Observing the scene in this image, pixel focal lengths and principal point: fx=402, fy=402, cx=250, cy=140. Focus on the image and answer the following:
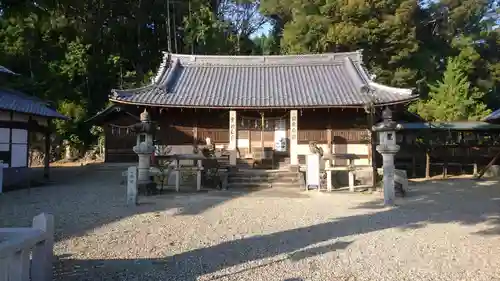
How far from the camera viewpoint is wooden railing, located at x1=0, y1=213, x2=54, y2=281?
336 cm

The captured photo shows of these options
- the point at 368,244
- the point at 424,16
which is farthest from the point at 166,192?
the point at 424,16

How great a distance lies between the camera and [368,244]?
660 centimetres

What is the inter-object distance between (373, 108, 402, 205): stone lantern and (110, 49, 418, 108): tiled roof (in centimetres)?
546

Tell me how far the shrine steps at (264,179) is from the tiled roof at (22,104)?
26.5ft

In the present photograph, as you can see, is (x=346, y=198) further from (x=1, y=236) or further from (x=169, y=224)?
(x=1, y=236)

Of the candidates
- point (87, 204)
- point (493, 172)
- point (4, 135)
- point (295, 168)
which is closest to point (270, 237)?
point (87, 204)

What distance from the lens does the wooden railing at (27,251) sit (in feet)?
11.0

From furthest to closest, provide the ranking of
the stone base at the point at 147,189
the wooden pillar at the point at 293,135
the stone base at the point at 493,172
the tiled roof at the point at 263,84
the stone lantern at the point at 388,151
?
the stone base at the point at 493,172 < the wooden pillar at the point at 293,135 < the tiled roof at the point at 263,84 < the stone base at the point at 147,189 < the stone lantern at the point at 388,151

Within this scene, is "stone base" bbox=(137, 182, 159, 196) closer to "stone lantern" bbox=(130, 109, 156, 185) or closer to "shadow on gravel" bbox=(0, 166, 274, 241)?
"stone lantern" bbox=(130, 109, 156, 185)

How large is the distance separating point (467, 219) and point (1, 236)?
8684mm

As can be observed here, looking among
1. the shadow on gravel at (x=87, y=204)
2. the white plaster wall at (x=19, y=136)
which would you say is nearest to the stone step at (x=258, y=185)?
the shadow on gravel at (x=87, y=204)

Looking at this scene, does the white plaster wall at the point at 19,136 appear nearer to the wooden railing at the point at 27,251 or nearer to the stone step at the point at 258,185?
the stone step at the point at 258,185

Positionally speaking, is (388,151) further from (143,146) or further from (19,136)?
(19,136)

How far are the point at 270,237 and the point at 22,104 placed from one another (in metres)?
13.1
